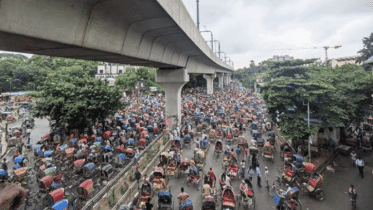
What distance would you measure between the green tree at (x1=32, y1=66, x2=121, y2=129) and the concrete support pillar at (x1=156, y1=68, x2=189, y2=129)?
4870 millimetres

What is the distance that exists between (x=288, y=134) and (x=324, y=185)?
11.4ft

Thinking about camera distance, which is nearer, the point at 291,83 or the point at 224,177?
the point at 224,177

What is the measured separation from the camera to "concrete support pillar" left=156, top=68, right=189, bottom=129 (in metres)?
18.9

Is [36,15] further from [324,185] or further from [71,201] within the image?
[324,185]

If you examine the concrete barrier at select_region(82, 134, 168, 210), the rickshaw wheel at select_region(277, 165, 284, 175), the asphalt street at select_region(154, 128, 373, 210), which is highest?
the concrete barrier at select_region(82, 134, 168, 210)

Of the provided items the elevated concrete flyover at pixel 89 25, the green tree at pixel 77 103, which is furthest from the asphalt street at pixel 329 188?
the green tree at pixel 77 103

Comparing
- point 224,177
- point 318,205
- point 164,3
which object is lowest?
point 318,205

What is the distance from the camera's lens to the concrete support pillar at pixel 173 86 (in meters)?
18.9

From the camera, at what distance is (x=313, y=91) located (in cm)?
1252

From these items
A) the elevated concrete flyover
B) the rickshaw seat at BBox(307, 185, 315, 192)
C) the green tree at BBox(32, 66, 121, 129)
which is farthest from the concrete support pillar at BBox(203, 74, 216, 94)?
the rickshaw seat at BBox(307, 185, 315, 192)

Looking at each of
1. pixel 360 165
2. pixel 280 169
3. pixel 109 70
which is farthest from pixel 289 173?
pixel 109 70

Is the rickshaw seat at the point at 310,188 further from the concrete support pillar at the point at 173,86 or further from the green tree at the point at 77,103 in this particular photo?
the green tree at the point at 77,103

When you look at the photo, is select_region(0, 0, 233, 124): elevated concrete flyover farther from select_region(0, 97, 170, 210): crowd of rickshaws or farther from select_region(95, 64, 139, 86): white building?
select_region(95, 64, 139, 86): white building

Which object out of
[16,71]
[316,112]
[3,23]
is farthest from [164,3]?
[16,71]
